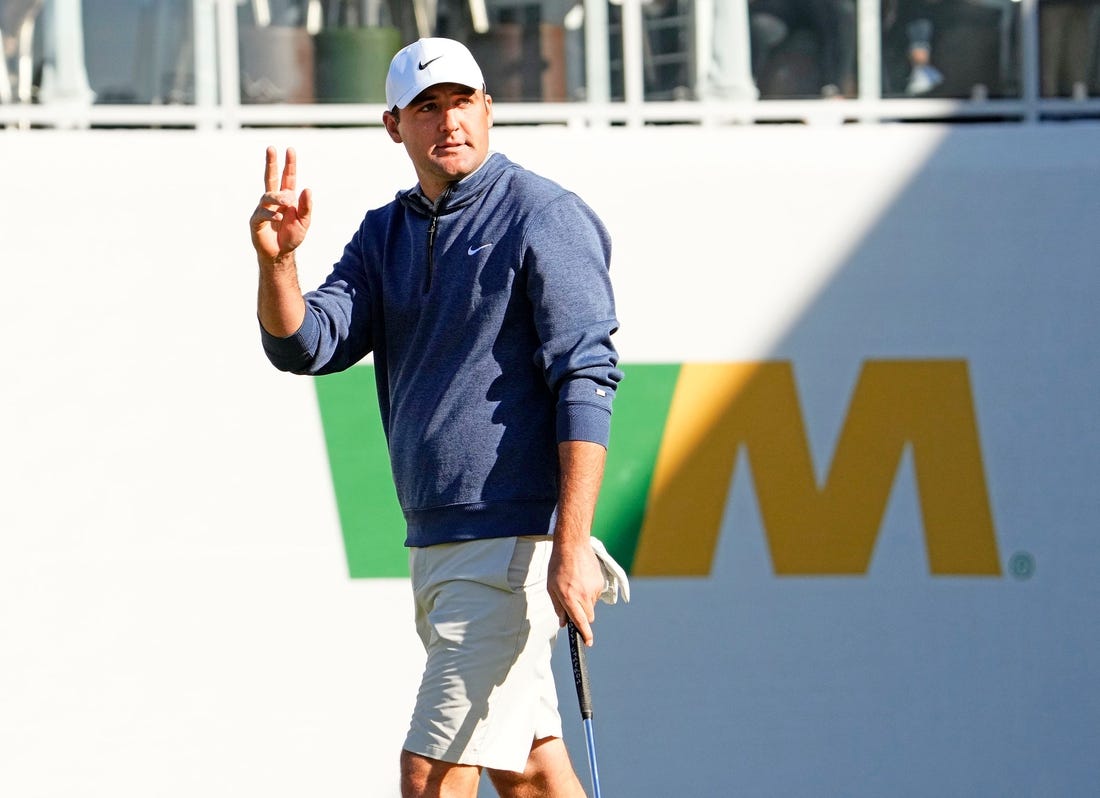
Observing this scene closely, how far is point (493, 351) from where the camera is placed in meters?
3.32

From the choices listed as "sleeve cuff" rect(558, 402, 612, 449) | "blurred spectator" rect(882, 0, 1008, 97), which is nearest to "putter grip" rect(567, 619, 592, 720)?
"sleeve cuff" rect(558, 402, 612, 449)

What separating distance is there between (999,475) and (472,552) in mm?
2316

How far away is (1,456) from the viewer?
486 cm

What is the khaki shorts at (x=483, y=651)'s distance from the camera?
328 centimetres

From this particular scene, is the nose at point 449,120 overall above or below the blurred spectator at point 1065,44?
below

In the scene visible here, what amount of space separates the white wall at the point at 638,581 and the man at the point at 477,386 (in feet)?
5.18

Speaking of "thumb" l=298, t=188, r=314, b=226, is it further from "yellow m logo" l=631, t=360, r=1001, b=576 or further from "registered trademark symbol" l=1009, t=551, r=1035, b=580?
"registered trademark symbol" l=1009, t=551, r=1035, b=580

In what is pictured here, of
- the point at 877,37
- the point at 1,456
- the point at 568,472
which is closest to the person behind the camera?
the point at 568,472

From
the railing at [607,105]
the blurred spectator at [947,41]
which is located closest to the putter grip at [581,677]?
the railing at [607,105]

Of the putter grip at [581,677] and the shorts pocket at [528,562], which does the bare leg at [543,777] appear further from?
the shorts pocket at [528,562]

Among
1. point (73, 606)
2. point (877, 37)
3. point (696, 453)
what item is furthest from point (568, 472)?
point (877, 37)

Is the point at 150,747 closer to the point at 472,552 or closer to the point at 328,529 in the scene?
the point at 328,529

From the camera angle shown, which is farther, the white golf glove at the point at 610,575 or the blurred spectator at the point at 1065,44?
the blurred spectator at the point at 1065,44

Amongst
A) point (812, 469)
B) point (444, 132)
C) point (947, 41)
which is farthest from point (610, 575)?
point (947, 41)
